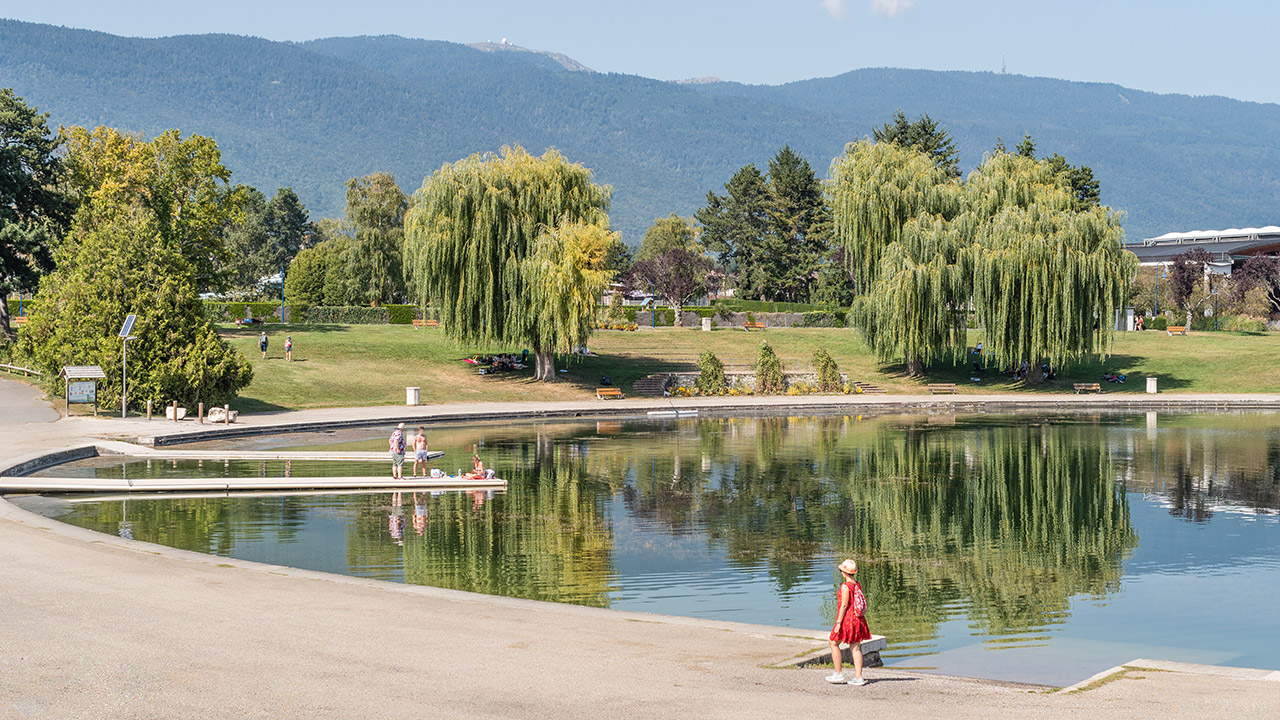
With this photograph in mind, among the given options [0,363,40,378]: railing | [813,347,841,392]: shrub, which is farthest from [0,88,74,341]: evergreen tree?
[813,347,841,392]: shrub

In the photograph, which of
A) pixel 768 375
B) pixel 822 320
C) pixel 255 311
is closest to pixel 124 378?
pixel 768 375

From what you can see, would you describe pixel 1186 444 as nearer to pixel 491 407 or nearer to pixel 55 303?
pixel 491 407

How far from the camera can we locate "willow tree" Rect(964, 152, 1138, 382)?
5981 cm

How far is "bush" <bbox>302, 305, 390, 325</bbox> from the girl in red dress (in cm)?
7659

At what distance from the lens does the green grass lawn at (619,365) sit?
190 ft

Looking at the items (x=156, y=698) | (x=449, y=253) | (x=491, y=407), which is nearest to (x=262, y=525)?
(x=156, y=698)

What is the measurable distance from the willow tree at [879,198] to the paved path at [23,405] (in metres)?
40.6

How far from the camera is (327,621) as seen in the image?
559 inches

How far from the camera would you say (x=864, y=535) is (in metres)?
23.0

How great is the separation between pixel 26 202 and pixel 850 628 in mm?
62103

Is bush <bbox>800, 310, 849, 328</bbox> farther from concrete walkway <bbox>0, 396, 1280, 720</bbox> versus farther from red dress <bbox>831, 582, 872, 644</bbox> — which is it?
red dress <bbox>831, 582, 872, 644</bbox>

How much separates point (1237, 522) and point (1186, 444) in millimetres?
16070

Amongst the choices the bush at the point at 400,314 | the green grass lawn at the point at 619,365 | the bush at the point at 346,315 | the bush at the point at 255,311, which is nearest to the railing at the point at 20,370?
the green grass lawn at the point at 619,365

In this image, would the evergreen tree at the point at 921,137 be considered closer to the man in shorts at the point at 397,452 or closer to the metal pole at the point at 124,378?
the metal pole at the point at 124,378
